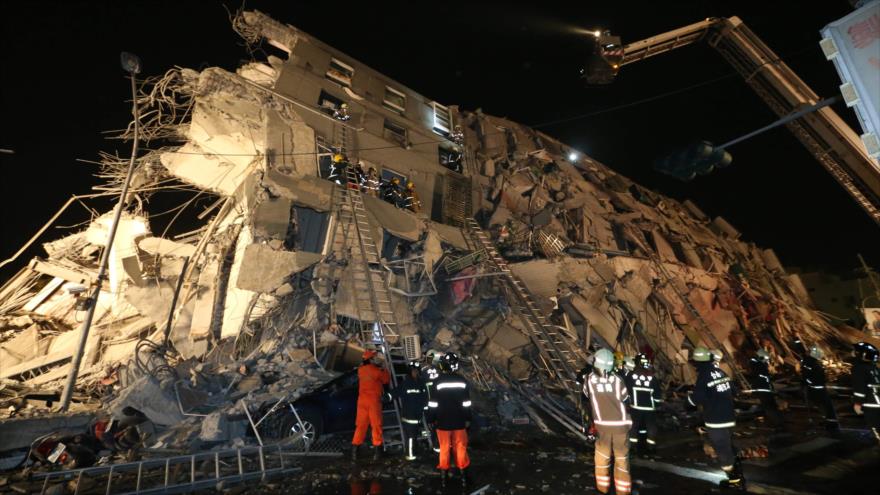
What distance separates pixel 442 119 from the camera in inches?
677

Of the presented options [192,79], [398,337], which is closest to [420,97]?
[192,79]

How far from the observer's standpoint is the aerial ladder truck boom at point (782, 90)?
1077cm

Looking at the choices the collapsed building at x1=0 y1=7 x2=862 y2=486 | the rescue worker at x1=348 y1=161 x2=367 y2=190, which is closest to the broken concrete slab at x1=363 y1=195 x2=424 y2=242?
the collapsed building at x1=0 y1=7 x2=862 y2=486

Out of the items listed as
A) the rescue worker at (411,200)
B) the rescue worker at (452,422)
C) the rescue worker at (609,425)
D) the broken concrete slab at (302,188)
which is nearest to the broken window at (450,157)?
the rescue worker at (411,200)

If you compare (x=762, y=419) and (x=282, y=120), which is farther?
(x=282, y=120)

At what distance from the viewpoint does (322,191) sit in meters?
10.4

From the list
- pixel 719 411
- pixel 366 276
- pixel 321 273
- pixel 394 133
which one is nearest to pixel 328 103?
Result: pixel 394 133

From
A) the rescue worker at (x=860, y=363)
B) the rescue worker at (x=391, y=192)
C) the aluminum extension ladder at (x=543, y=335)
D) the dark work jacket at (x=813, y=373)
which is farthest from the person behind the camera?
the rescue worker at (x=391, y=192)

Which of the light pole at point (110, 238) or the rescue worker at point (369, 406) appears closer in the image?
the rescue worker at point (369, 406)

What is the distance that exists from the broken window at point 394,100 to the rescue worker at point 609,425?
13.4 m

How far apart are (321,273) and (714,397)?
322 inches

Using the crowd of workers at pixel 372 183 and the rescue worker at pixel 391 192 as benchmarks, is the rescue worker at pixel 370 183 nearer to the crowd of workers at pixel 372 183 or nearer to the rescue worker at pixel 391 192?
the crowd of workers at pixel 372 183

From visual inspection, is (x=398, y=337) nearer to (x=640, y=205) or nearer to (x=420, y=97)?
(x=420, y=97)

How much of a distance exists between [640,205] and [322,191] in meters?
17.2
